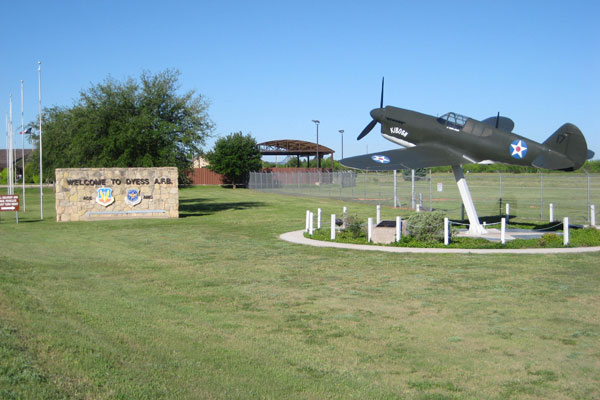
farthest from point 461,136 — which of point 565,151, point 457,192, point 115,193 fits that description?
point 457,192

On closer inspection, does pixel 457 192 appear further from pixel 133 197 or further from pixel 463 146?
pixel 463 146

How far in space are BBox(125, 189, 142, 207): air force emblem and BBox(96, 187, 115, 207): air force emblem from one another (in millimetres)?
699

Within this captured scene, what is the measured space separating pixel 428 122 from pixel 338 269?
8.30 meters

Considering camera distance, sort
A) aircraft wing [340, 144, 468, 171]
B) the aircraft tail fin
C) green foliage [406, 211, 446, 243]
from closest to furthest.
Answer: the aircraft tail fin, green foliage [406, 211, 446, 243], aircraft wing [340, 144, 468, 171]

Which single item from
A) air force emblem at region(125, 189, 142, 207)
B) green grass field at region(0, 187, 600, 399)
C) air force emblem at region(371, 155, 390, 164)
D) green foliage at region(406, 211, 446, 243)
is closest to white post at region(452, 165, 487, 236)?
green foliage at region(406, 211, 446, 243)

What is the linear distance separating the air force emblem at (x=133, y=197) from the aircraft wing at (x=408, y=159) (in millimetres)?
13254

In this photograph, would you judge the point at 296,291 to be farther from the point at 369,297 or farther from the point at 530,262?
the point at 530,262

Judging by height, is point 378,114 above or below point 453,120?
above

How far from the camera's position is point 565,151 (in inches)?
695

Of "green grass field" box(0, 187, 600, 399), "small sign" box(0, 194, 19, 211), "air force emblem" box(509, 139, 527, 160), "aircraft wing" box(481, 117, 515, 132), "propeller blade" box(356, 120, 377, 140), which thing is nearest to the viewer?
"green grass field" box(0, 187, 600, 399)

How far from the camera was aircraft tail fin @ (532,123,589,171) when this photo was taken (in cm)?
1747

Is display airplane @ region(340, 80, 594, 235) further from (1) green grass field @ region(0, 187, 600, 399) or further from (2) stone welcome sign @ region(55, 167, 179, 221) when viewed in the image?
(2) stone welcome sign @ region(55, 167, 179, 221)

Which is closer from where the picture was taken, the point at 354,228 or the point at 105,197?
the point at 354,228

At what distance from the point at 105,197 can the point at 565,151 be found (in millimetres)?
20253
